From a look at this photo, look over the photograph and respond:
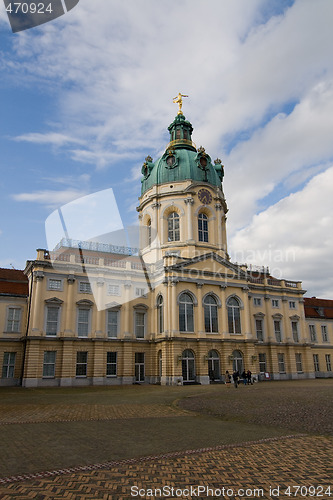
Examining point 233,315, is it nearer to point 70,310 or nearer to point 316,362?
point 70,310

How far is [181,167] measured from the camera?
5031 cm

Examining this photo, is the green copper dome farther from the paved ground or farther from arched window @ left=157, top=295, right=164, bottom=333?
the paved ground

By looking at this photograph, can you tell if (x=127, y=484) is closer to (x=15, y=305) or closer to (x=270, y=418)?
(x=270, y=418)

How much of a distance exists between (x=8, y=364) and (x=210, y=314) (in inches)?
863

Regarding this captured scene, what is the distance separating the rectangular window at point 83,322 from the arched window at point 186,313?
9.97 m

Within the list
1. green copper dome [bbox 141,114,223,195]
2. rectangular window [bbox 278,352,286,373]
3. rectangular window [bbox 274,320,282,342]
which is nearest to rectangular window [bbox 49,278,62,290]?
green copper dome [bbox 141,114,223,195]

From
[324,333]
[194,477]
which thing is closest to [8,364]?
[194,477]

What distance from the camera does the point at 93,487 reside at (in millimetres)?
7344

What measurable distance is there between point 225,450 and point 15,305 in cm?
3361

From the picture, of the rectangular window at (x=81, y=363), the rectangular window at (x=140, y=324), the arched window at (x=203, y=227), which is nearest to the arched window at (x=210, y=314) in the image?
the rectangular window at (x=140, y=324)

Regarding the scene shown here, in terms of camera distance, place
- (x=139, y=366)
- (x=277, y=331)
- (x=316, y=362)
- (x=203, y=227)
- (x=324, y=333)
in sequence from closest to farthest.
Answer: (x=139, y=366) < (x=203, y=227) < (x=277, y=331) < (x=316, y=362) < (x=324, y=333)

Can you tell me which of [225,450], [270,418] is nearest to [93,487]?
[225,450]

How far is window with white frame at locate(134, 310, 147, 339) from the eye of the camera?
4200 cm

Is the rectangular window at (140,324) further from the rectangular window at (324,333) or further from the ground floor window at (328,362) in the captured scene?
the ground floor window at (328,362)
